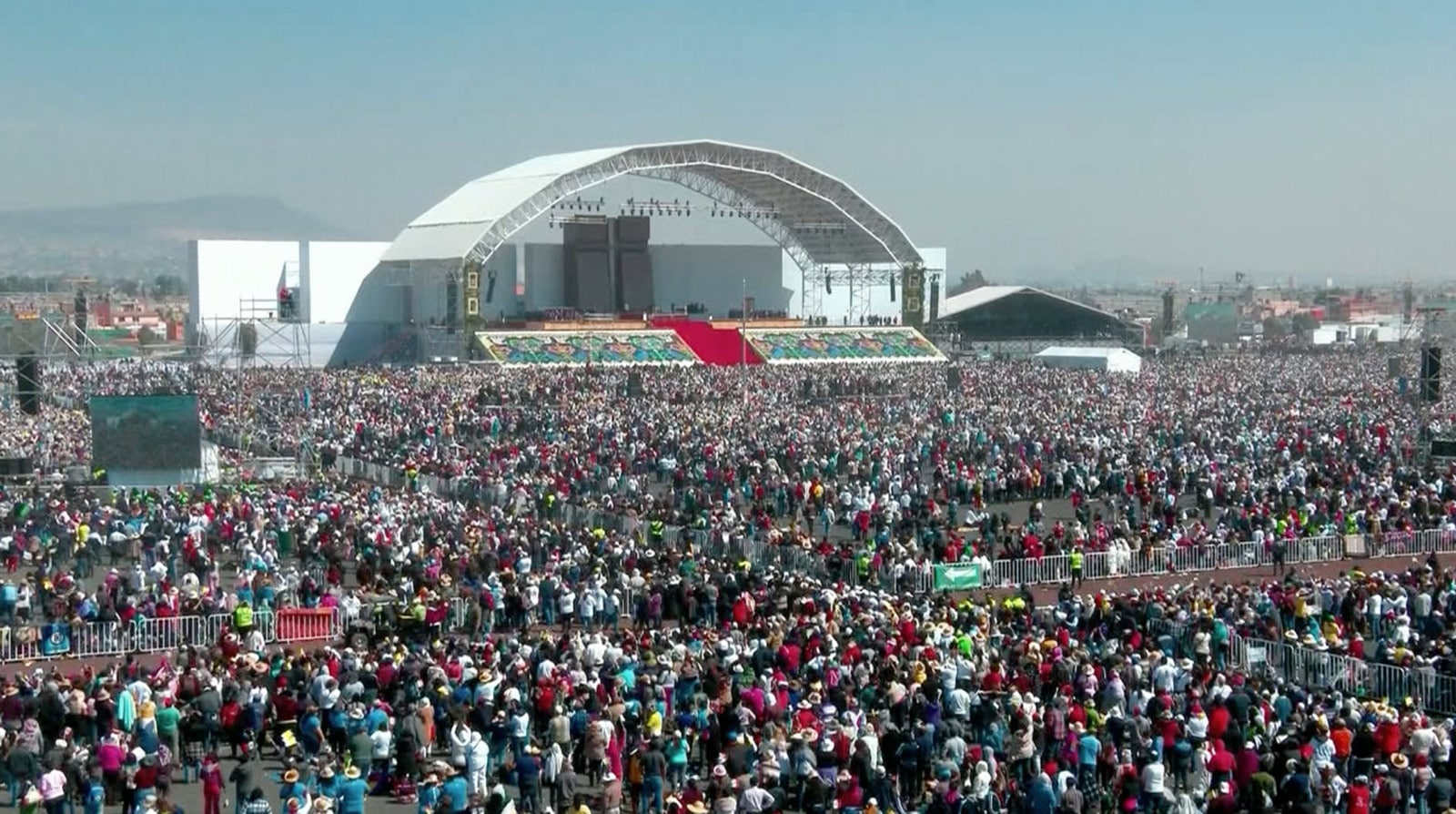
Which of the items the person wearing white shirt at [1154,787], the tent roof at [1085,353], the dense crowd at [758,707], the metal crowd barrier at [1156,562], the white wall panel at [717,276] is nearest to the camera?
the dense crowd at [758,707]

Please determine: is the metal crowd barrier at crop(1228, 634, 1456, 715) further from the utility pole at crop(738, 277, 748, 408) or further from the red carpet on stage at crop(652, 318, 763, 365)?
the red carpet on stage at crop(652, 318, 763, 365)

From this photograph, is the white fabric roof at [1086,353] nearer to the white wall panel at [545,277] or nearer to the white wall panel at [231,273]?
the white wall panel at [545,277]

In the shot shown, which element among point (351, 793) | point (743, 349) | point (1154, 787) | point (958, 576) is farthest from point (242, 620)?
point (743, 349)

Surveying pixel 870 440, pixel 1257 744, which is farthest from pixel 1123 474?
pixel 1257 744

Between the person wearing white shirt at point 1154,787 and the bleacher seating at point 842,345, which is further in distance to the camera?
the bleacher seating at point 842,345

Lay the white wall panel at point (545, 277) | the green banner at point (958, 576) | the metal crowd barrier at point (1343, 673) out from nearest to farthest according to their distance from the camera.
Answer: the metal crowd barrier at point (1343, 673)
the green banner at point (958, 576)
the white wall panel at point (545, 277)

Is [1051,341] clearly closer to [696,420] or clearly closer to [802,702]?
[696,420]

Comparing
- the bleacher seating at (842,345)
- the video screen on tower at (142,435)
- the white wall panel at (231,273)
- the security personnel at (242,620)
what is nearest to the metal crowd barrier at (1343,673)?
the security personnel at (242,620)
